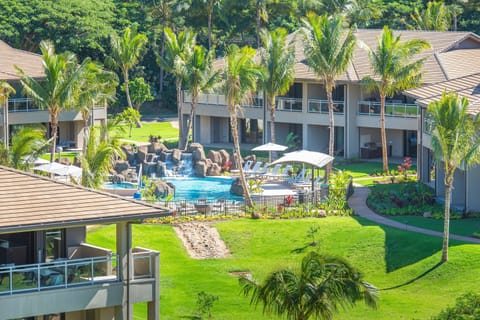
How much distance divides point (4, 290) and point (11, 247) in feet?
5.82

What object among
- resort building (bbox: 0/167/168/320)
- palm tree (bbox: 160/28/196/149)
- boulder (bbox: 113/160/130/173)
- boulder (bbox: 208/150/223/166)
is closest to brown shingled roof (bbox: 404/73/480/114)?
boulder (bbox: 208/150/223/166)

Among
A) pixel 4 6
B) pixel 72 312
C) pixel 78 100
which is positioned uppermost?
pixel 4 6

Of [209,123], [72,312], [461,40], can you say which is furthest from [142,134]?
[72,312]

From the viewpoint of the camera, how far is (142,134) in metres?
84.1

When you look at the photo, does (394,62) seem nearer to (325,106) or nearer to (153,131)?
(325,106)

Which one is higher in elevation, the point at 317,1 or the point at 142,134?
the point at 317,1

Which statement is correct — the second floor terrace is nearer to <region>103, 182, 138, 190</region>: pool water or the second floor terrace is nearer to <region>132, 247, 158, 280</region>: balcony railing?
<region>103, 182, 138, 190</region>: pool water

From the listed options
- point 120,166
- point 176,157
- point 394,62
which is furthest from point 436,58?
point 120,166

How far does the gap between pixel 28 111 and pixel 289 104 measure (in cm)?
1440

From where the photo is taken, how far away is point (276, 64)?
66062mm

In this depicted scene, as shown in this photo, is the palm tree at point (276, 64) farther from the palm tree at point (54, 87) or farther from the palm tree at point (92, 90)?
the palm tree at point (54, 87)

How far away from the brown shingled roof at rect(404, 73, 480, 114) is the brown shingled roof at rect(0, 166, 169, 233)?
83.3 feet

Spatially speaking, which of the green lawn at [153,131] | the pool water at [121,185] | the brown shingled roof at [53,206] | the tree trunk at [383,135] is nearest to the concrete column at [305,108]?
the tree trunk at [383,135]

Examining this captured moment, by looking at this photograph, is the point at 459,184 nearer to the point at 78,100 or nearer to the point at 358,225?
the point at 358,225
